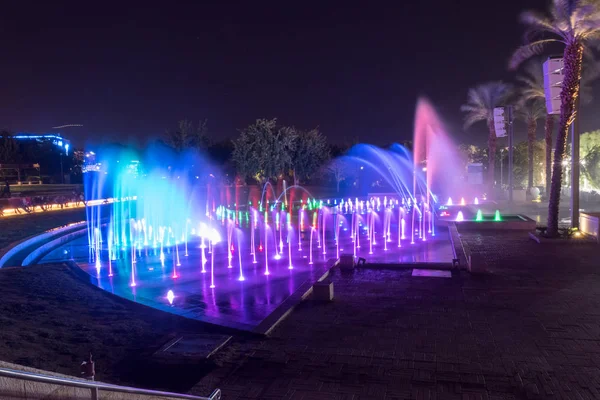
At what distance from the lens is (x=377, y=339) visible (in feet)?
20.3

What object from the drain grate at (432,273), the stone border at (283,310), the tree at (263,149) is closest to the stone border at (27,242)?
the stone border at (283,310)

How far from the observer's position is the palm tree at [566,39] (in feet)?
44.9

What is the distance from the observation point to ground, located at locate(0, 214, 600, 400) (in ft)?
15.9

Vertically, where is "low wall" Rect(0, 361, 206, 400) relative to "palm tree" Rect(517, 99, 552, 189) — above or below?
below

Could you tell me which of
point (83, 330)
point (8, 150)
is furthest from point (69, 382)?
point (8, 150)

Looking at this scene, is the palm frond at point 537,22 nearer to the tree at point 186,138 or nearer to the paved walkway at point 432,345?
the paved walkway at point 432,345

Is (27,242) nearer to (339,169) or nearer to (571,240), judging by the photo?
(571,240)

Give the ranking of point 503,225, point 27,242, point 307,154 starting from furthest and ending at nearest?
point 307,154, point 503,225, point 27,242

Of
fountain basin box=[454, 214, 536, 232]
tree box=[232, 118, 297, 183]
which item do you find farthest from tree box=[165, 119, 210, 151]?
fountain basin box=[454, 214, 536, 232]

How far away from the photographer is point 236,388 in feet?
15.9

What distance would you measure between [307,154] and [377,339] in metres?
37.6

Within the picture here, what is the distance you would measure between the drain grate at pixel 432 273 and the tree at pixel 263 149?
30.9 metres

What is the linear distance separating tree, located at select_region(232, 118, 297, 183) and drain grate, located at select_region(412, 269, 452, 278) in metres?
30.9

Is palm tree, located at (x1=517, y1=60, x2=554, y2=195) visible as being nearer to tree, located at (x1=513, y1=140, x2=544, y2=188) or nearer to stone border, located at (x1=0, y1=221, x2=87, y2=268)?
tree, located at (x1=513, y1=140, x2=544, y2=188)
